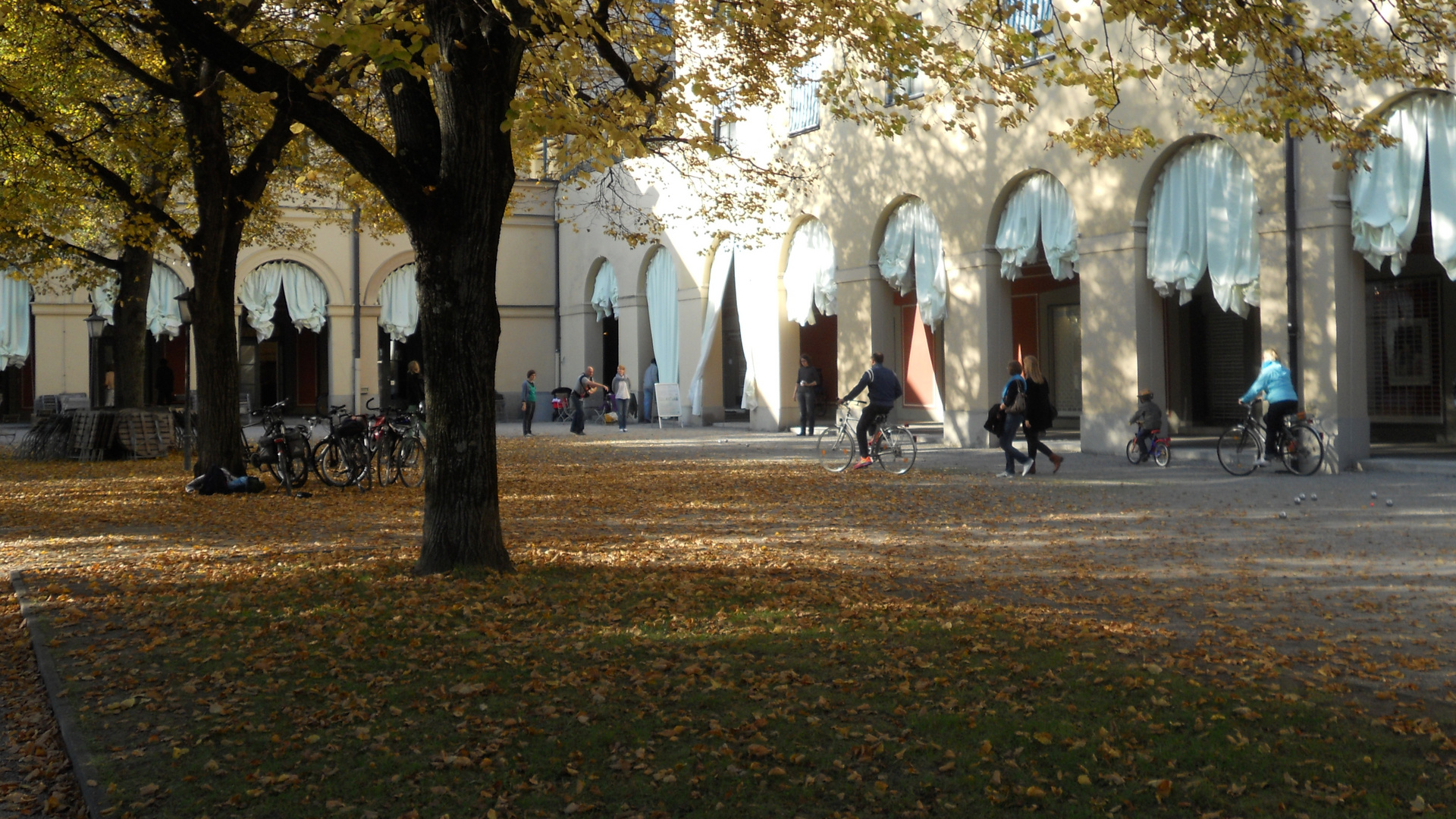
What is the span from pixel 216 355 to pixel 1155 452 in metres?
12.3

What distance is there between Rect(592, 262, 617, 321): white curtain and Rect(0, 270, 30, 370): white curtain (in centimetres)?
1442

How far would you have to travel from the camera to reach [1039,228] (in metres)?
19.9

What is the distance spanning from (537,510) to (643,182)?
19053 mm

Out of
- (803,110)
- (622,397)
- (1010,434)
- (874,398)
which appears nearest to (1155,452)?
(1010,434)

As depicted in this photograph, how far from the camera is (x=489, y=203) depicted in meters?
8.09

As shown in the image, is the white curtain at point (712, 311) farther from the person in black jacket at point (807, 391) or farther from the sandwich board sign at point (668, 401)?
the person in black jacket at point (807, 391)

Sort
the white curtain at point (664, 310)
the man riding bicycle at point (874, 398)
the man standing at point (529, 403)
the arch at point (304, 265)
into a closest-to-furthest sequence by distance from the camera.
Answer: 1. the man riding bicycle at point (874, 398)
2. the man standing at point (529, 403)
3. the white curtain at point (664, 310)
4. the arch at point (304, 265)

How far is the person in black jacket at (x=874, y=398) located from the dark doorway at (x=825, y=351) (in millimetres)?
12673

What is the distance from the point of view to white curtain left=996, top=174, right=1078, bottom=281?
19328 millimetres

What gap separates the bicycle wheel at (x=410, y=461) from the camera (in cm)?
Answer: 1580

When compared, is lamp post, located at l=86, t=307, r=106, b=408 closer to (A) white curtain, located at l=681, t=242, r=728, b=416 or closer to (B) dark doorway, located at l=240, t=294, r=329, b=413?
(B) dark doorway, located at l=240, t=294, r=329, b=413

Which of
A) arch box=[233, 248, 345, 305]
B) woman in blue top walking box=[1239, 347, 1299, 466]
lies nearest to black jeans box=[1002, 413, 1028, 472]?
woman in blue top walking box=[1239, 347, 1299, 466]

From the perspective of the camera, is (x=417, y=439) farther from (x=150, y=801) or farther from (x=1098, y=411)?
(x=150, y=801)

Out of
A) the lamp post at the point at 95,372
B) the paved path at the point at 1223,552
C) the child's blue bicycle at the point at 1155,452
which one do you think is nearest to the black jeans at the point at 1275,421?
the paved path at the point at 1223,552
